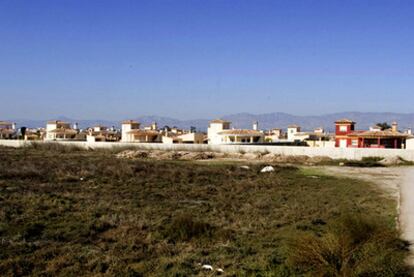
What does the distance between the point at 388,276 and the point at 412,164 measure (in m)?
37.9

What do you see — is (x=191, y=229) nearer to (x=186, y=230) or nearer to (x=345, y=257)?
(x=186, y=230)

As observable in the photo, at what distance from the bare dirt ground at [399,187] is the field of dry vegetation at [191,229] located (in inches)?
14.9

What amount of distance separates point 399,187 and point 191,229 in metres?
15.7

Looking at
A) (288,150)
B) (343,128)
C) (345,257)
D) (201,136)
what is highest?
(343,128)

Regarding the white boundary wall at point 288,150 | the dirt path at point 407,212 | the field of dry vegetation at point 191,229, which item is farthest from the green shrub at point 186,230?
the white boundary wall at point 288,150

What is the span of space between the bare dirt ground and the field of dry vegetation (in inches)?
14.9

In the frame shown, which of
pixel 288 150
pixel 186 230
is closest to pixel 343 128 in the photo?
pixel 288 150

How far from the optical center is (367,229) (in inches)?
451

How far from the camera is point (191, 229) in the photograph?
44.5ft

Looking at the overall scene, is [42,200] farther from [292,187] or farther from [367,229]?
[292,187]

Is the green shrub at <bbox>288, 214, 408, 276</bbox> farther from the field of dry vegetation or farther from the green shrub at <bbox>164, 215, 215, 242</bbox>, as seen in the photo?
the green shrub at <bbox>164, 215, 215, 242</bbox>

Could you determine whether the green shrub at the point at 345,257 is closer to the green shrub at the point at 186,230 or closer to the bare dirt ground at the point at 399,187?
the bare dirt ground at the point at 399,187

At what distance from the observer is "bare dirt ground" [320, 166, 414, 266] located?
14.0m

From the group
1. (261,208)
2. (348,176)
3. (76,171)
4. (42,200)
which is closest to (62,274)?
(42,200)
